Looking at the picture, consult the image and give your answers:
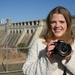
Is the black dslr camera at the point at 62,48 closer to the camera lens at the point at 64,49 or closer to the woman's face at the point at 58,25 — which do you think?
the camera lens at the point at 64,49

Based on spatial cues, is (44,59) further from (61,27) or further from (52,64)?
(61,27)

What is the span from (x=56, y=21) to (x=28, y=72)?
0.31 metres

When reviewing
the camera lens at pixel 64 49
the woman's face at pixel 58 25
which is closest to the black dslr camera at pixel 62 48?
the camera lens at pixel 64 49

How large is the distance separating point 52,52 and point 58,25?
18cm

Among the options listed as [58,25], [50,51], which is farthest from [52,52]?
[58,25]

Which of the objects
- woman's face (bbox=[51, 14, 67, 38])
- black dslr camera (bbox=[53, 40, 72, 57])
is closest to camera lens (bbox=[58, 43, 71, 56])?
black dslr camera (bbox=[53, 40, 72, 57])

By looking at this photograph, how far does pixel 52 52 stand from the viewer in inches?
54.1

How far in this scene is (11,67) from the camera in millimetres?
7691

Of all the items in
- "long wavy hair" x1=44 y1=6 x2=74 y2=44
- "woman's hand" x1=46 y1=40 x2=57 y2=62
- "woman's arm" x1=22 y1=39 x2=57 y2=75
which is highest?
"long wavy hair" x1=44 y1=6 x2=74 y2=44

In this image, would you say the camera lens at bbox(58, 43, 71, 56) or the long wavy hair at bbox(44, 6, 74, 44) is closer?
the camera lens at bbox(58, 43, 71, 56)

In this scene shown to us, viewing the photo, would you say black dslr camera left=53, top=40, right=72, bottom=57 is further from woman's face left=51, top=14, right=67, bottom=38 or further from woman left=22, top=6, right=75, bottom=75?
woman's face left=51, top=14, right=67, bottom=38

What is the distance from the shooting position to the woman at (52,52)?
1369 mm

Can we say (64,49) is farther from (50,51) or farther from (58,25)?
(58,25)

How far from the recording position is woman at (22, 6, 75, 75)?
1.37m
